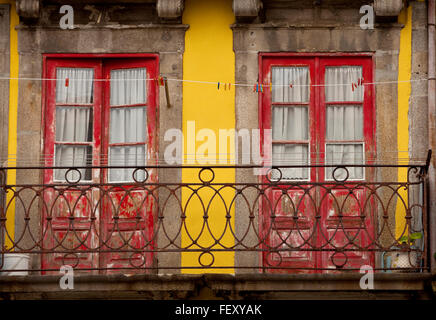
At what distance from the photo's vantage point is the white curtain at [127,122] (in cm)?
1038

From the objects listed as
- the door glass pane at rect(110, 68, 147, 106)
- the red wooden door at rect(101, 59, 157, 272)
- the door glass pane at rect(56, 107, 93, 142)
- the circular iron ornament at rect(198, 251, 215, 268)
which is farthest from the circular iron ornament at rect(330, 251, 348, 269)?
the door glass pane at rect(56, 107, 93, 142)

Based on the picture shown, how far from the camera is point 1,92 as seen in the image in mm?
→ 10398

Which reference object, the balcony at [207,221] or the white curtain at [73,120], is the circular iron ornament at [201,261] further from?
the white curtain at [73,120]

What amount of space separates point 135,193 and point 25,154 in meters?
1.31

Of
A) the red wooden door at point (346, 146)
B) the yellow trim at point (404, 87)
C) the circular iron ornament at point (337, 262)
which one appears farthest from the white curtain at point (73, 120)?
the yellow trim at point (404, 87)

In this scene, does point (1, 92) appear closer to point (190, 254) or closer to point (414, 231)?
point (190, 254)

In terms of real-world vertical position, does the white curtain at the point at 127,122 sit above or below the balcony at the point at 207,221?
above

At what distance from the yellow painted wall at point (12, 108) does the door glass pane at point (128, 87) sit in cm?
111

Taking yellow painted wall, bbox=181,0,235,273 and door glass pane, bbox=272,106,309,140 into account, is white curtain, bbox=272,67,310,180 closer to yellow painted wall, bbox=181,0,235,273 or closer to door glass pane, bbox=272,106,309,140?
door glass pane, bbox=272,106,309,140

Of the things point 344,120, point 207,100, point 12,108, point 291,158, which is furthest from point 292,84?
point 12,108

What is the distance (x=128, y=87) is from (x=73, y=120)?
2.42 ft

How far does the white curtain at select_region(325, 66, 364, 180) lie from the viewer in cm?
1027

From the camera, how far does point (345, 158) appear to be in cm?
1027
